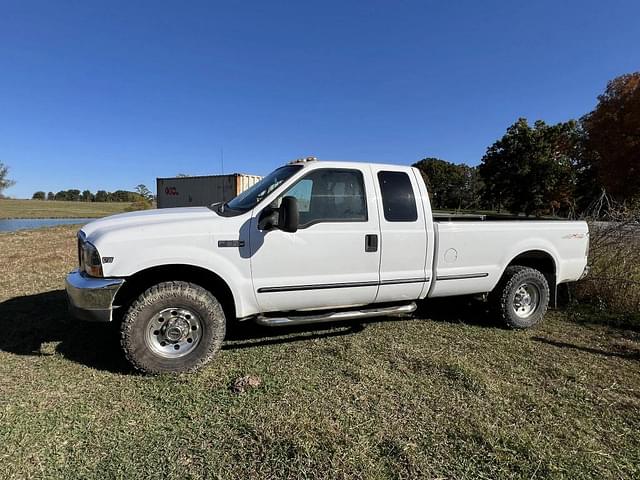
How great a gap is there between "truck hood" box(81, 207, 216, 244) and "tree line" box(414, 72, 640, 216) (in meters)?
32.5

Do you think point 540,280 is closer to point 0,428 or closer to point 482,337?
point 482,337

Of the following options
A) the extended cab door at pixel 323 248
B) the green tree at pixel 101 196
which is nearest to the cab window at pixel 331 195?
the extended cab door at pixel 323 248

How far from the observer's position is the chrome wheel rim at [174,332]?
3.55 m

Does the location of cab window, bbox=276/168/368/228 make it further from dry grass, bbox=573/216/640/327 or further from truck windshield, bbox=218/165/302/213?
dry grass, bbox=573/216/640/327

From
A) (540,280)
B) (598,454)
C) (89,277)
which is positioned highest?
(89,277)

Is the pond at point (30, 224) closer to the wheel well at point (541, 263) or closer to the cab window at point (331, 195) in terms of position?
the cab window at point (331, 195)

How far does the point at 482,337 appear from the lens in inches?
186

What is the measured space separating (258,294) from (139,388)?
50.1 inches

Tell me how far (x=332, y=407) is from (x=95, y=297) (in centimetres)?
218

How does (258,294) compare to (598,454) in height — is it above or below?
above

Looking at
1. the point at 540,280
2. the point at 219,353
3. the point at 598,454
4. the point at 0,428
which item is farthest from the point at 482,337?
the point at 0,428

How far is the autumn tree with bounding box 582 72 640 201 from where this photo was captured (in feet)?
89.0

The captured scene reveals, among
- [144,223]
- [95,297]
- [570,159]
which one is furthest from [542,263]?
[570,159]

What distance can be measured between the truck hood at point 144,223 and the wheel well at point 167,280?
1.19 ft
